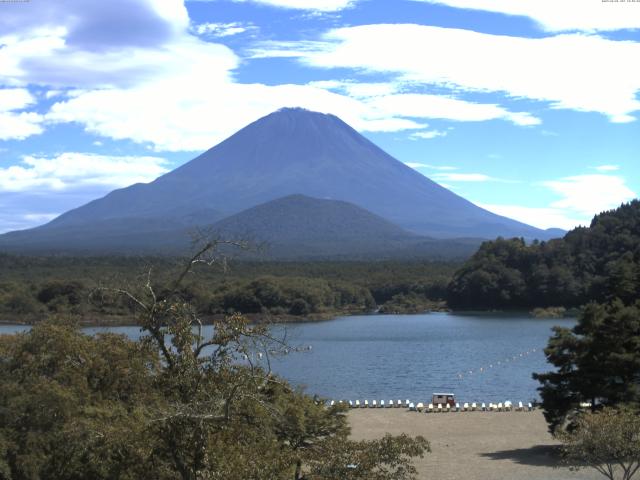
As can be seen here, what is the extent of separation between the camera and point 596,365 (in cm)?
1972

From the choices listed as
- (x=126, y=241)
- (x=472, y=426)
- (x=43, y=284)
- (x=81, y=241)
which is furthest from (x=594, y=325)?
(x=81, y=241)

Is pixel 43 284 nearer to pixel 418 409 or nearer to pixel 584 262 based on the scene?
pixel 584 262

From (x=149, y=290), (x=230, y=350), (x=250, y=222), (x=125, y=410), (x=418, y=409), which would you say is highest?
(x=250, y=222)

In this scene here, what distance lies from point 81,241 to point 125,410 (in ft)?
572

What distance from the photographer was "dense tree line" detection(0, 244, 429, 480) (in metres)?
9.28

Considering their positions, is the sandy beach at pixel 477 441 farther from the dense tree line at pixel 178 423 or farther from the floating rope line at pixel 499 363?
the floating rope line at pixel 499 363

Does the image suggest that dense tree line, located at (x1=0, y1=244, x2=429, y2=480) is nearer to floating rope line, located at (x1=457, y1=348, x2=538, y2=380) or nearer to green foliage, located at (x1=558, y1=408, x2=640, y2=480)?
Result: green foliage, located at (x1=558, y1=408, x2=640, y2=480)

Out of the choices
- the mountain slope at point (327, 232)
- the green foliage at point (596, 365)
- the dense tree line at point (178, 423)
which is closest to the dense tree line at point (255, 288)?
the green foliage at point (596, 365)

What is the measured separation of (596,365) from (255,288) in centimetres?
5616

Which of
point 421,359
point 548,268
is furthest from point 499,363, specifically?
point 548,268

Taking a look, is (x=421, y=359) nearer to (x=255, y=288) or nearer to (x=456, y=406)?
(x=456, y=406)

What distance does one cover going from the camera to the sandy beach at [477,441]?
60.7 feet

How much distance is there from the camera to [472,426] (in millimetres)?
24922

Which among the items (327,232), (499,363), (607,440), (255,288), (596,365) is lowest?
(499,363)
